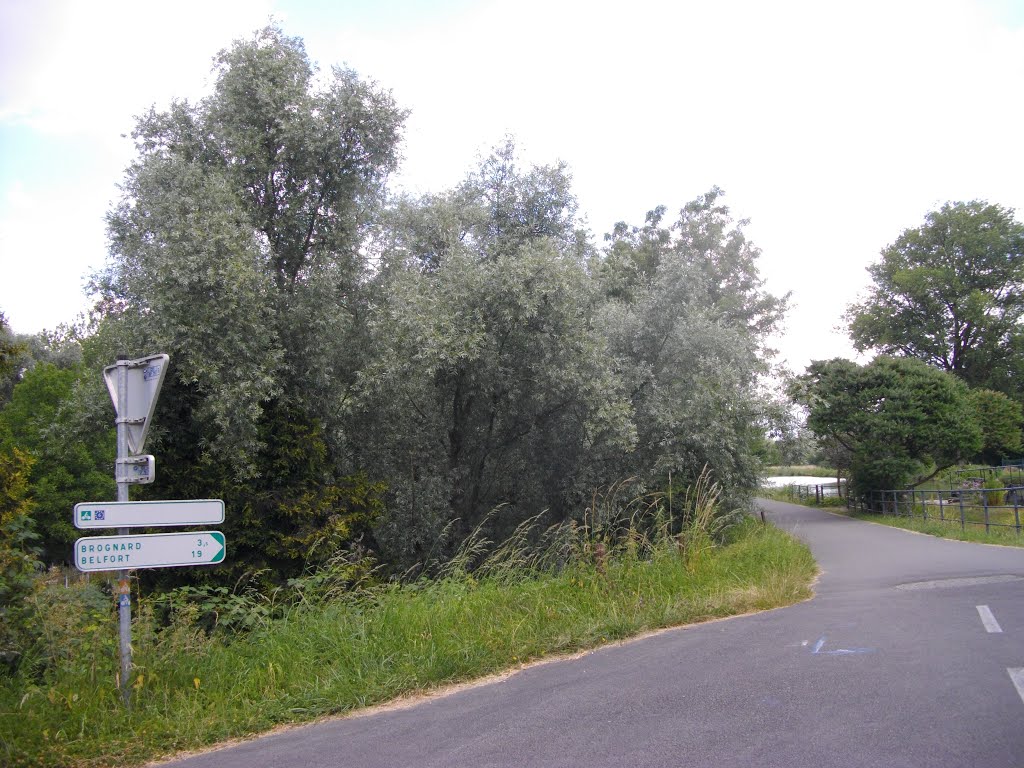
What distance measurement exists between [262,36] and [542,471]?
8815 mm

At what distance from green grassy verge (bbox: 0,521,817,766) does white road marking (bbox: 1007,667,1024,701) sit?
319 cm

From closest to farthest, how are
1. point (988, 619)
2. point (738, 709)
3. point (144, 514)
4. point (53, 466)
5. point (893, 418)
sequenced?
point (738, 709)
point (144, 514)
point (988, 619)
point (893, 418)
point (53, 466)

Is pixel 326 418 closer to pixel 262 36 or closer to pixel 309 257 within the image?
pixel 309 257

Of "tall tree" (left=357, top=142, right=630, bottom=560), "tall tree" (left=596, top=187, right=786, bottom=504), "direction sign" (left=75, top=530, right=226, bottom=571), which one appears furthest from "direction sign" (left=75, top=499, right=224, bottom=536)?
"tall tree" (left=596, top=187, right=786, bottom=504)

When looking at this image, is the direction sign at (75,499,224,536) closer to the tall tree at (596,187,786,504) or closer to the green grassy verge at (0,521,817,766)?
the green grassy verge at (0,521,817,766)

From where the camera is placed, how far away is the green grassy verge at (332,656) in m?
5.20

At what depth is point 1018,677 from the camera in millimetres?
5504

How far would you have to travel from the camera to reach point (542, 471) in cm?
1473

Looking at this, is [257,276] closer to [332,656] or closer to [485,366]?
[485,366]

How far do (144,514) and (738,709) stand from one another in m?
4.35

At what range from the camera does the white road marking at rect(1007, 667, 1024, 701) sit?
516 cm

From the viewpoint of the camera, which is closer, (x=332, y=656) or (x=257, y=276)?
(x=332, y=656)

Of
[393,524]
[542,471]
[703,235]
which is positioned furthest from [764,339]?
[393,524]

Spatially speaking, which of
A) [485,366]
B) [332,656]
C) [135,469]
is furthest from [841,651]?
[485,366]
